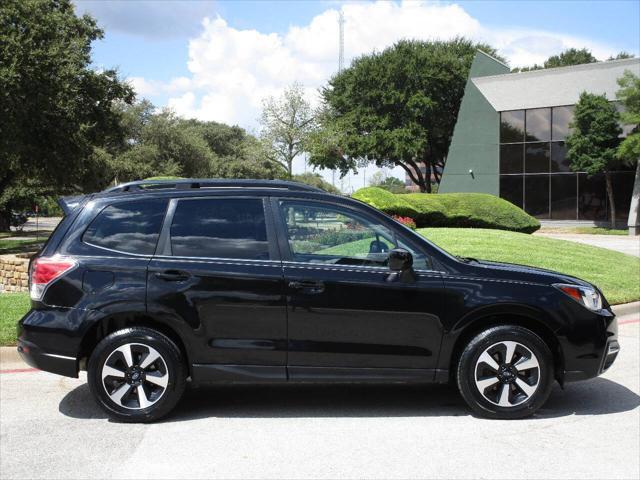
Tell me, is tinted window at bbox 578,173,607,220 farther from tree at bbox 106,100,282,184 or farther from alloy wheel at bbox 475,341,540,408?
alloy wheel at bbox 475,341,540,408

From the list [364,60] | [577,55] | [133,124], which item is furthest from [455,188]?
[133,124]

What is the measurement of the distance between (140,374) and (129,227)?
1.16 m

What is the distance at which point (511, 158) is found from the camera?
39.7 metres

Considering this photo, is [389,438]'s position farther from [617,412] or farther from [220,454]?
[617,412]

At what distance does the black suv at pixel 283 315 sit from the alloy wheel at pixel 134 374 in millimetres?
10

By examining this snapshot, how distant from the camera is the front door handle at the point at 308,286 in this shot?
4836mm

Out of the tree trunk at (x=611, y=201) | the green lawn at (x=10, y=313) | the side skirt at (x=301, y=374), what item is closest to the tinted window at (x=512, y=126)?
the tree trunk at (x=611, y=201)

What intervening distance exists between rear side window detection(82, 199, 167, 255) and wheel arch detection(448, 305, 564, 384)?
97.9 inches

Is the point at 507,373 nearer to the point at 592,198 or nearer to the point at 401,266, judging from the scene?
the point at 401,266

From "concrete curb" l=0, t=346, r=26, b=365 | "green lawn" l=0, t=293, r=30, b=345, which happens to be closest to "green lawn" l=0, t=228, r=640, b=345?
"green lawn" l=0, t=293, r=30, b=345

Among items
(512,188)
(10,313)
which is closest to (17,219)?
(512,188)

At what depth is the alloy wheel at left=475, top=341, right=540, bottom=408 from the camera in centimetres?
489

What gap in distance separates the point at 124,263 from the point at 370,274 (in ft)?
6.25

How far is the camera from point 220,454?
424cm
